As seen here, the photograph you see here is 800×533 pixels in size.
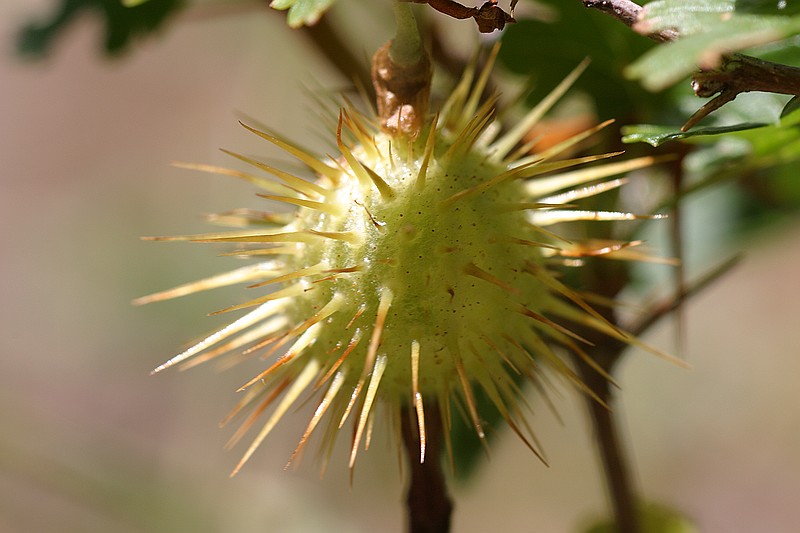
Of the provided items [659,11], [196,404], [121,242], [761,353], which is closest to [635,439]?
[761,353]

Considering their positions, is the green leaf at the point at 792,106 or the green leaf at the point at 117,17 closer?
the green leaf at the point at 792,106

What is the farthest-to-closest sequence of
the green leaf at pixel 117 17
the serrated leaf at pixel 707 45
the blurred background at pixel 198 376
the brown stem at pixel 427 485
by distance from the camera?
the blurred background at pixel 198 376
the green leaf at pixel 117 17
the brown stem at pixel 427 485
the serrated leaf at pixel 707 45

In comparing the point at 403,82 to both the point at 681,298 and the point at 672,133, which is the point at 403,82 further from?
the point at 681,298

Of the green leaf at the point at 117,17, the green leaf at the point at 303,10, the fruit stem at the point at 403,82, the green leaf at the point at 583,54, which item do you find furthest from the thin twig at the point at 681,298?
the green leaf at the point at 117,17

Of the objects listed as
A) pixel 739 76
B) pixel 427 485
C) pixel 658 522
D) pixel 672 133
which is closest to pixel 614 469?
pixel 658 522

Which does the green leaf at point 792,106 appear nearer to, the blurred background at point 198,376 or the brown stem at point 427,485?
the brown stem at point 427,485

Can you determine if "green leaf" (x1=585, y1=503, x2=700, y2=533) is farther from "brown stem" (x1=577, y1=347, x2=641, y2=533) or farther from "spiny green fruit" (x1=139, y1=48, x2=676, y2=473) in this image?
Result: "spiny green fruit" (x1=139, y1=48, x2=676, y2=473)

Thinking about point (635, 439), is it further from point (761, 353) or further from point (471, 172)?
point (471, 172)
